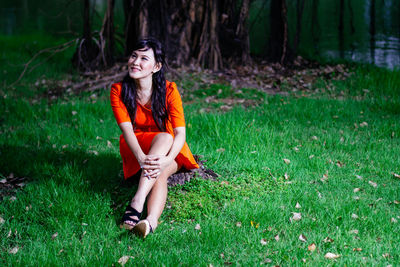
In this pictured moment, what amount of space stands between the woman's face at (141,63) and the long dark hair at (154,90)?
0.16 feet

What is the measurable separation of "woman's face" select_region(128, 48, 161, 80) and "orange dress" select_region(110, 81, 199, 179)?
0.26 metres

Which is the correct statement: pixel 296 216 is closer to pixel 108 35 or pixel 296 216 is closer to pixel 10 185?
pixel 10 185

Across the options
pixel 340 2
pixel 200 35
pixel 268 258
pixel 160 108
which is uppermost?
pixel 340 2

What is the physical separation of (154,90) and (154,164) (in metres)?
0.81

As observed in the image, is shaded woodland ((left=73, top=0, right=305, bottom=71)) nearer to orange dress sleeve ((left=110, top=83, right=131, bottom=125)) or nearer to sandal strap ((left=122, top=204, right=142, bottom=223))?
orange dress sleeve ((left=110, top=83, right=131, bottom=125))

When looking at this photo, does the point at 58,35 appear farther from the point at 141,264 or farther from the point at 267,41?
the point at 141,264

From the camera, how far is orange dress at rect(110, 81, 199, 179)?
13.5ft

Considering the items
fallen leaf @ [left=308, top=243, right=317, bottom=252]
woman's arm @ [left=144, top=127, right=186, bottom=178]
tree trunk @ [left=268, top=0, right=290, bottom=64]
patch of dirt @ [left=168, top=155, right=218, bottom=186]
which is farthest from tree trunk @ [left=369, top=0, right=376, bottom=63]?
fallen leaf @ [left=308, top=243, right=317, bottom=252]

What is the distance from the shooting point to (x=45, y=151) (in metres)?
5.68

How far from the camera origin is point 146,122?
429 centimetres

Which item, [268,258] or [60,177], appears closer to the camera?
[268,258]

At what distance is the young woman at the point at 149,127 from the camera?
3.83 metres

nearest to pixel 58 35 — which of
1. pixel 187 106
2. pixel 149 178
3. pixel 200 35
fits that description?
pixel 200 35

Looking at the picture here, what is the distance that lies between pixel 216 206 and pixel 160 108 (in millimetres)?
1144
